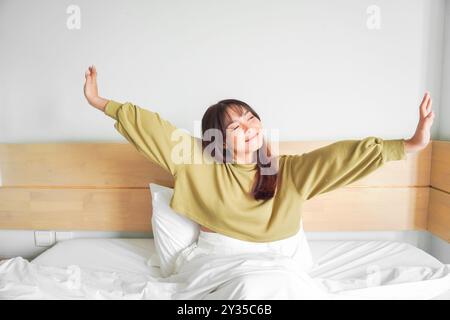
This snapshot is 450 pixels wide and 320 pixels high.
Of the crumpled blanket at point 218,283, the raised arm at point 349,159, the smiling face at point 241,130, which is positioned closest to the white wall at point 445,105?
the crumpled blanket at point 218,283

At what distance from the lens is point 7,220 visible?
1632 mm

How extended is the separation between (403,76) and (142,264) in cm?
144

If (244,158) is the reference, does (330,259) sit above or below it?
below

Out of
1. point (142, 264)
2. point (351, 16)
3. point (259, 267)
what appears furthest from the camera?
point (351, 16)

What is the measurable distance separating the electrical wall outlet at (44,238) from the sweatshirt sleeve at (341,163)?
1.20 m

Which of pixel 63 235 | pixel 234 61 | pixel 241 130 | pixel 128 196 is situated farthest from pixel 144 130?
pixel 63 235

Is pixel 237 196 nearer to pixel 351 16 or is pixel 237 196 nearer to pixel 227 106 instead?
pixel 227 106

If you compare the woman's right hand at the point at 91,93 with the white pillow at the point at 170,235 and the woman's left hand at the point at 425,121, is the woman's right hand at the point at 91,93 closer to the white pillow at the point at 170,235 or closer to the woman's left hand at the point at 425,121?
the white pillow at the point at 170,235

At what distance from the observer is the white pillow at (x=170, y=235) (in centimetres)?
133

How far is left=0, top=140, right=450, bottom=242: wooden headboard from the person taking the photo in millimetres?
1595

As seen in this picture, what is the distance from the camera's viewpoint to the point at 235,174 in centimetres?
123

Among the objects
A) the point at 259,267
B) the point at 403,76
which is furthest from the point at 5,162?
the point at 403,76

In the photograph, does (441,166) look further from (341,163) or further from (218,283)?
(218,283)

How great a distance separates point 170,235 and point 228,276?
1.32 ft
